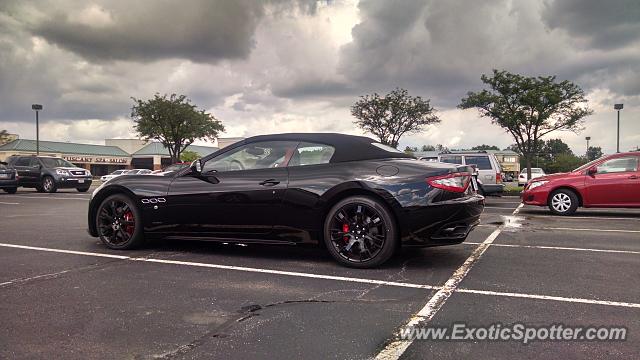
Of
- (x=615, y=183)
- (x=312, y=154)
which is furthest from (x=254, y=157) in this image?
(x=615, y=183)

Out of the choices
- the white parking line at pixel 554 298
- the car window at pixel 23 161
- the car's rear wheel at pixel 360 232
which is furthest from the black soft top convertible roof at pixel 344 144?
the car window at pixel 23 161

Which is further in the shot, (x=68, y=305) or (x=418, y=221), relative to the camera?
(x=418, y=221)

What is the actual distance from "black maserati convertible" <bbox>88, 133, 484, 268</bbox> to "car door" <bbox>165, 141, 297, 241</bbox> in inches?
0.4

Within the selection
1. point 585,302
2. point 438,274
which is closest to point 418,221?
point 438,274

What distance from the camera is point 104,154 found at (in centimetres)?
7169

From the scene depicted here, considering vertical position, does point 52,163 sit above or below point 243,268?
above

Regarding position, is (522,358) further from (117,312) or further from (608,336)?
(117,312)

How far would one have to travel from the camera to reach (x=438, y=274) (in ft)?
14.9

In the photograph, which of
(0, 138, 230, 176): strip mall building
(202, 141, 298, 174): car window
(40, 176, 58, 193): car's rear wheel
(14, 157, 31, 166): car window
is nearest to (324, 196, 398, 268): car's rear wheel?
(202, 141, 298, 174): car window

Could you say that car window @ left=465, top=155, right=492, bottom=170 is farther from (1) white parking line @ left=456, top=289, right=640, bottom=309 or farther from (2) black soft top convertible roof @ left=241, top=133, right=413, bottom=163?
(1) white parking line @ left=456, top=289, right=640, bottom=309

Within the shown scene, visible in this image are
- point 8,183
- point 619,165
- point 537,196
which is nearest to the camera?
point 619,165

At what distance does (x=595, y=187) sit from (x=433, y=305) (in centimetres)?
882

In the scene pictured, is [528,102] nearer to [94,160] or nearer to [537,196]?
[537,196]

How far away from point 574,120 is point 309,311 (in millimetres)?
24020
